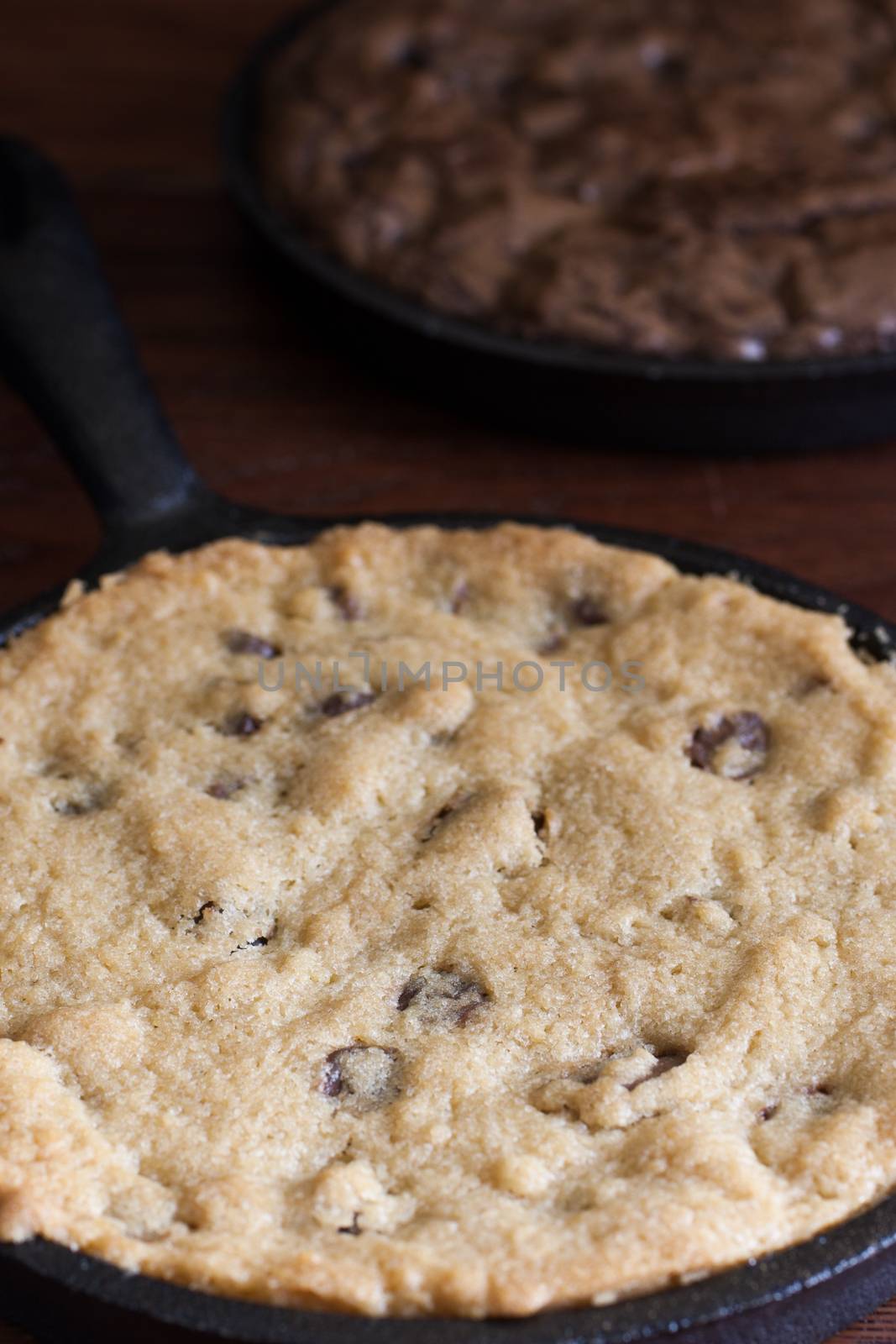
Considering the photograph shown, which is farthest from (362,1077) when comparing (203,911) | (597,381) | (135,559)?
(597,381)

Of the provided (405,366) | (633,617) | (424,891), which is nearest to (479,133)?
(405,366)

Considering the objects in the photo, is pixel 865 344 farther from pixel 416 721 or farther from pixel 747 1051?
pixel 747 1051

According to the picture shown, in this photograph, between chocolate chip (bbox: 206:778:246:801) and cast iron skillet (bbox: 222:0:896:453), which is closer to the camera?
chocolate chip (bbox: 206:778:246:801)

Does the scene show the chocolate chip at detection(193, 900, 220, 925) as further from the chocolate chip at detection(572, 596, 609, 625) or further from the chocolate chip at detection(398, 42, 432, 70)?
the chocolate chip at detection(398, 42, 432, 70)

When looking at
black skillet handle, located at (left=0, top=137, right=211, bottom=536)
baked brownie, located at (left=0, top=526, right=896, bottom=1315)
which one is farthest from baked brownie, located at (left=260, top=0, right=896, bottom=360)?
baked brownie, located at (left=0, top=526, right=896, bottom=1315)

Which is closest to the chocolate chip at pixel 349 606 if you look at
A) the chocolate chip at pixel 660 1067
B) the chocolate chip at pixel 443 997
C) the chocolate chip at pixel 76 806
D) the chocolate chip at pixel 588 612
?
the chocolate chip at pixel 588 612

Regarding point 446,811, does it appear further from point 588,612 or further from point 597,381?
point 597,381

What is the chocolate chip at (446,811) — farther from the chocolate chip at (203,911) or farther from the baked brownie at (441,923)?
the chocolate chip at (203,911)
